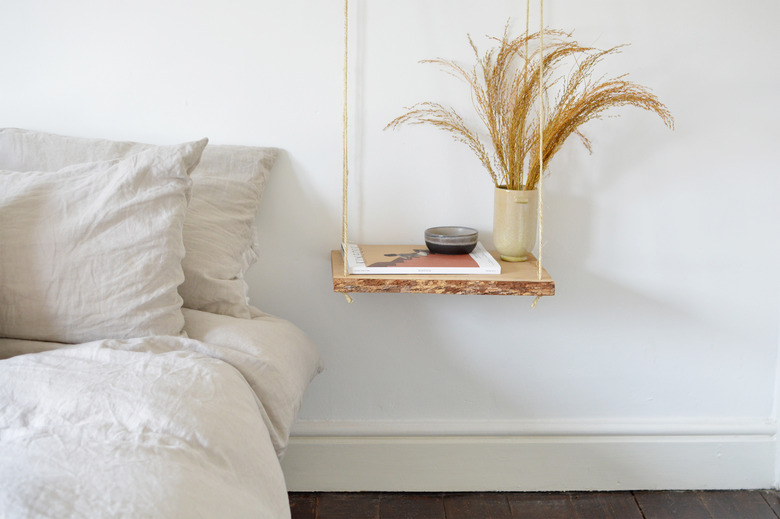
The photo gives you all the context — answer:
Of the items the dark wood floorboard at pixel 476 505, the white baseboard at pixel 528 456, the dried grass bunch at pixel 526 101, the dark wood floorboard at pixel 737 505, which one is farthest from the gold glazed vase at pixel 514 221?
the dark wood floorboard at pixel 737 505

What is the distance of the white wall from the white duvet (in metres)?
0.62

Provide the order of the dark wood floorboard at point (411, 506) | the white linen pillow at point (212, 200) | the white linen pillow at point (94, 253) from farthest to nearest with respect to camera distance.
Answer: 1. the dark wood floorboard at point (411, 506)
2. the white linen pillow at point (212, 200)
3. the white linen pillow at point (94, 253)

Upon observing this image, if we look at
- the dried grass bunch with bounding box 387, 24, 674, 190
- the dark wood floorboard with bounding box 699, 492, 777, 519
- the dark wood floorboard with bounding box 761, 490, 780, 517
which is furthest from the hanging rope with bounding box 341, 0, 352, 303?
the dark wood floorboard with bounding box 761, 490, 780, 517

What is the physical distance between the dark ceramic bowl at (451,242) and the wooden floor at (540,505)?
656mm

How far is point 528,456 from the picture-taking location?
1899 mm

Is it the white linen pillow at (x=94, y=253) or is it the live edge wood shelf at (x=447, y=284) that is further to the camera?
the live edge wood shelf at (x=447, y=284)

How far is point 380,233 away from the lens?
181cm

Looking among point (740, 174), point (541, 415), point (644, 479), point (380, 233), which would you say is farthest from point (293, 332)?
point (740, 174)

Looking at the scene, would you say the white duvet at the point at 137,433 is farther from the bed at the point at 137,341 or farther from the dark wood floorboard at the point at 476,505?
the dark wood floorboard at the point at 476,505

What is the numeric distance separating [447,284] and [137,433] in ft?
2.45

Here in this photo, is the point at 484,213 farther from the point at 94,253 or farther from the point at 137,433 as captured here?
the point at 137,433

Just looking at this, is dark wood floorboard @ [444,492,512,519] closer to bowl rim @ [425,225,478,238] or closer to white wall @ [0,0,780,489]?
white wall @ [0,0,780,489]

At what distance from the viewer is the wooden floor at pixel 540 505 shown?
1.79 meters

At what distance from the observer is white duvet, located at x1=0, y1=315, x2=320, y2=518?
801 millimetres
